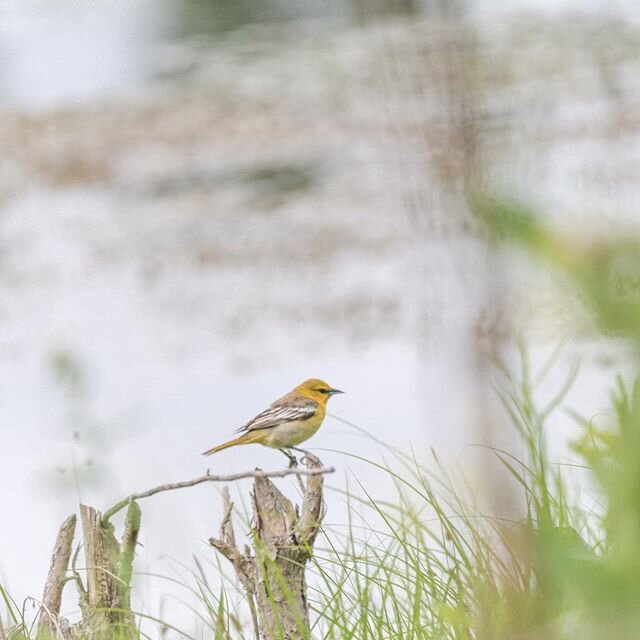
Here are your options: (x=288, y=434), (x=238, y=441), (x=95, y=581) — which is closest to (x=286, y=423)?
(x=288, y=434)

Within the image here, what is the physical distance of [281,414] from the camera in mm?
3357

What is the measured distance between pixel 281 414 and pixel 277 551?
1189 millimetres

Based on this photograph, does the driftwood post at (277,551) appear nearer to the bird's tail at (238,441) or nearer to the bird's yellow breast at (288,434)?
the bird's yellow breast at (288,434)

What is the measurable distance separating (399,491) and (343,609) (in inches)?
11.0

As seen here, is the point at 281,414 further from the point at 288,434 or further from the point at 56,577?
the point at 56,577

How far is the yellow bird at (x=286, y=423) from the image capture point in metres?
3.32

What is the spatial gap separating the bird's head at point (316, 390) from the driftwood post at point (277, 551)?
1308 mm

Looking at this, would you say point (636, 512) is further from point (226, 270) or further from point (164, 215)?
point (164, 215)

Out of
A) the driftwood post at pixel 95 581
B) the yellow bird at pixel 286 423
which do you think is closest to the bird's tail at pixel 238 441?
the yellow bird at pixel 286 423

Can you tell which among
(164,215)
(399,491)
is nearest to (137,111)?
(164,215)

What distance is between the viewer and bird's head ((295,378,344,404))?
139 inches

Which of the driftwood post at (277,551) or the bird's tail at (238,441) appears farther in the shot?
the bird's tail at (238,441)

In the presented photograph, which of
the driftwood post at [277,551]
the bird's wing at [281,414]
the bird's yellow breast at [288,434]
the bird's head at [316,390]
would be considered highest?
the bird's head at [316,390]

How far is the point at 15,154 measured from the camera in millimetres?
13570
